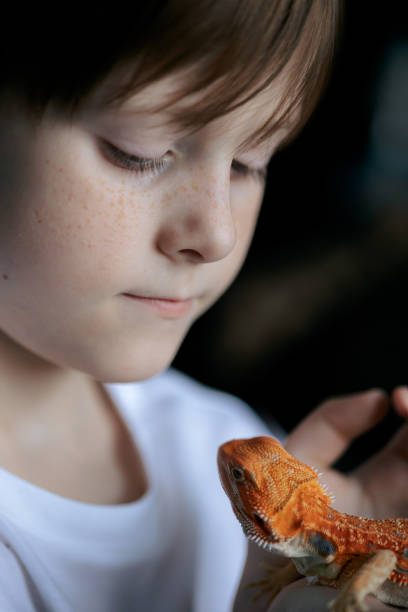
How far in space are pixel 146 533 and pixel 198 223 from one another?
438 millimetres

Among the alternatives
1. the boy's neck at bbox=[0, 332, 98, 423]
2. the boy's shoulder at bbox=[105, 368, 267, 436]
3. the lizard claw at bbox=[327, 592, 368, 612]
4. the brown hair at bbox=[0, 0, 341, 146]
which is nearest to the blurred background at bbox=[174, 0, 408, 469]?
the boy's shoulder at bbox=[105, 368, 267, 436]

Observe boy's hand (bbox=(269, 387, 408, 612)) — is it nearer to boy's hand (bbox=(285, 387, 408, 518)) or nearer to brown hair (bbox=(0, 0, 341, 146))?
Result: boy's hand (bbox=(285, 387, 408, 518))

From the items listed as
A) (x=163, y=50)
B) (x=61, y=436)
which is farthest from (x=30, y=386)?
(x=163, y=50)

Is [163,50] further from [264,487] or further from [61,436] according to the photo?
[61,436]

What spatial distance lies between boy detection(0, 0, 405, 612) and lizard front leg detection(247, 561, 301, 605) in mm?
154

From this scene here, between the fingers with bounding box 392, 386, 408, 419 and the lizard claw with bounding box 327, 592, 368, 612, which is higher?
the fingers with bounding box 392, 386, 408, 419

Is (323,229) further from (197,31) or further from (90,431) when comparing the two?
(197,31)

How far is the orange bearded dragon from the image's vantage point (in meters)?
0.53

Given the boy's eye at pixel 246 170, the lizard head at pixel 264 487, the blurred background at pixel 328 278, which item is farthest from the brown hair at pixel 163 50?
the blurred background at pixel 328 278

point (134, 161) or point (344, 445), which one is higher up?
point (134, 161)

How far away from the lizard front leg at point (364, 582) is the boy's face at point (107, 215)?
0.31m

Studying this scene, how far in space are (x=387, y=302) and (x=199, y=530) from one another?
2.89 ft

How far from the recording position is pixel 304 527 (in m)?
0.54

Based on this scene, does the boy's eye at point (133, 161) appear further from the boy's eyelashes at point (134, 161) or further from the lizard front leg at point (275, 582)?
the lizard front leg at point (275, 582)
